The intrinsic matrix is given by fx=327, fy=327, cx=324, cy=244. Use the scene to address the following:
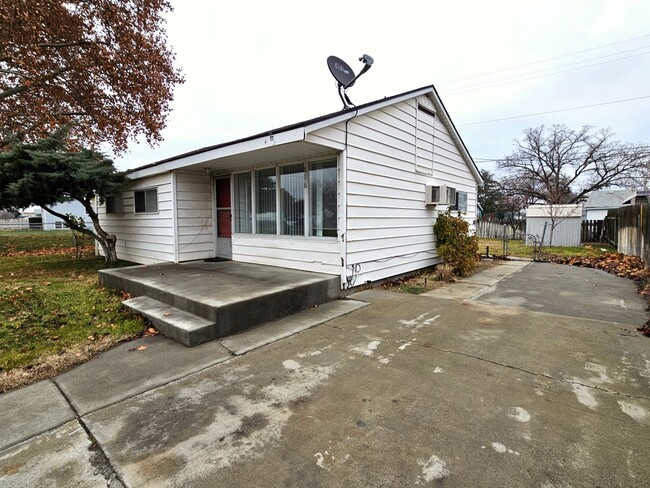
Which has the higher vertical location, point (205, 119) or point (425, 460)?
point (205, 119)

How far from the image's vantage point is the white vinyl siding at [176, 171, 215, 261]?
7988 millimetres

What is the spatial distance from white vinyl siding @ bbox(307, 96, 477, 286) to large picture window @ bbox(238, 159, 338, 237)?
50 centimetres

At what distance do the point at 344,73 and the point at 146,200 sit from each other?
253 inches

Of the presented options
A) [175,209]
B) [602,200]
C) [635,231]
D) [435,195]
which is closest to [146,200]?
[175,209]

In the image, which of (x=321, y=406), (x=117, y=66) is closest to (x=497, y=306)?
(x=321, y=406)

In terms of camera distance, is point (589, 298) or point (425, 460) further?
point (589, 298)

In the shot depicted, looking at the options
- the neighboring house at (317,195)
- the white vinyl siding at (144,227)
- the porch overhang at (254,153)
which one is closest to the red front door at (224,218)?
the neighboring house at (317,195)

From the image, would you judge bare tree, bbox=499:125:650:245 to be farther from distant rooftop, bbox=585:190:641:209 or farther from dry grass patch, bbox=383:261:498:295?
dry grass patch, bbox=383:261:498:295

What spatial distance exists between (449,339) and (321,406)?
1982 mm

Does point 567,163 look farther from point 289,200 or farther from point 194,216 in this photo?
point 194,216

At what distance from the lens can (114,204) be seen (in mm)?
10531

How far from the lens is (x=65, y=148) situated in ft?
28.0

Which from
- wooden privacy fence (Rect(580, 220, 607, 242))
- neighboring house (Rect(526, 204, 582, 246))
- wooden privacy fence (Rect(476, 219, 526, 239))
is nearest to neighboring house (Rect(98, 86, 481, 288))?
neighboring house (Rect(526, 204, 582, 246))

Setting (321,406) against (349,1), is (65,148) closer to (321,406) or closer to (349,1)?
(349,1)
